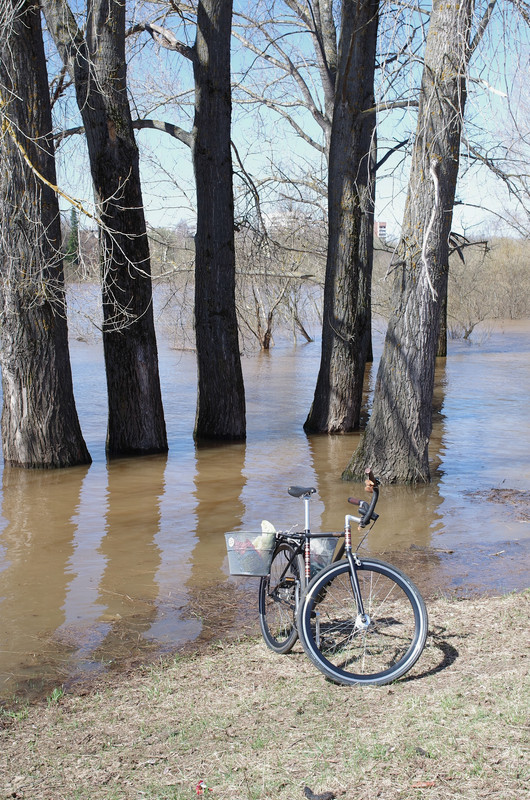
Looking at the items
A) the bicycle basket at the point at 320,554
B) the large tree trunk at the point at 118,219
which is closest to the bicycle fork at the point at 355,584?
the bicycle basket at the point at 320,554

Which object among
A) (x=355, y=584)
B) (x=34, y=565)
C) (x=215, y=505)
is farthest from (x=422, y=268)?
(x=355, y=584)

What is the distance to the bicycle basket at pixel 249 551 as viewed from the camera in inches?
199

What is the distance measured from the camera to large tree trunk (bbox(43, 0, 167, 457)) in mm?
11273

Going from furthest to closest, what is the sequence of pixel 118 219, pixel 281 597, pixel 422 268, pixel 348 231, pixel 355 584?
pixel 348 231 → pixel 118 219 → pixel 422 268 → pixel 281 597 → pixel 355 584

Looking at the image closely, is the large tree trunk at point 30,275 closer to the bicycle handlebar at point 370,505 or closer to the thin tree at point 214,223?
the thin tree at point 214,223

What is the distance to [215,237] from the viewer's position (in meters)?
13.7

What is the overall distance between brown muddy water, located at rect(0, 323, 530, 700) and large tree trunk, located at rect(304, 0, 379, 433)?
A: 102 cm

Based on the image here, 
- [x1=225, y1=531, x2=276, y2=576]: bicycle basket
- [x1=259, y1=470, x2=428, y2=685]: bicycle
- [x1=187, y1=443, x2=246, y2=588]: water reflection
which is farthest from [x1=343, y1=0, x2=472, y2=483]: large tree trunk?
[x1=225, y1=531, x2=276, y2=576]: bicycle basket

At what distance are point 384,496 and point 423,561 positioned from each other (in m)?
2.43

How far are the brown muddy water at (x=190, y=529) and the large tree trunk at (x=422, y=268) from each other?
0.55 metres

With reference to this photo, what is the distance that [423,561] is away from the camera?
7617 mm

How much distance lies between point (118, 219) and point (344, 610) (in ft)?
27.4

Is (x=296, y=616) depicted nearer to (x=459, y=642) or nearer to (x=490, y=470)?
(x=459, y=642)

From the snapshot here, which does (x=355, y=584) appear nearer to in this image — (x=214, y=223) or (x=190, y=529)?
(x=190, y=529)
